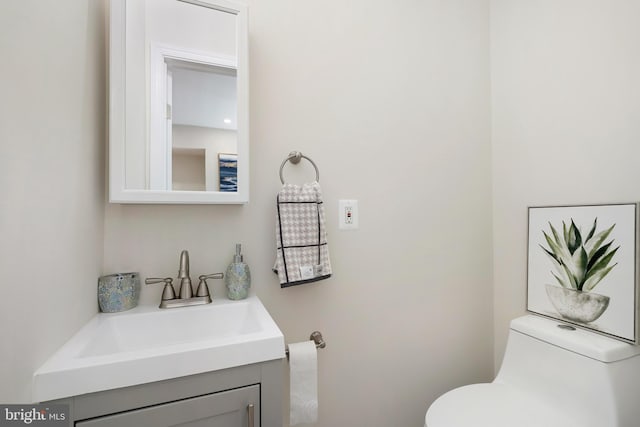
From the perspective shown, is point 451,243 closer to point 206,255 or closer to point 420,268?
point 420,268

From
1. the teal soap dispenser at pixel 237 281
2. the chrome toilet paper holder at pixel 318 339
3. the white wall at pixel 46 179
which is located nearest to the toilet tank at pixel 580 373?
the chrome toilet paper holder at pixel 318 339

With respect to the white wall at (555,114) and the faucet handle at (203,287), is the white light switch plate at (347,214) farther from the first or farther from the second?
the white wall at (555,114)

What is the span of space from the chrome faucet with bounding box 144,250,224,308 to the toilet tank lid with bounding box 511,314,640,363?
1289mm

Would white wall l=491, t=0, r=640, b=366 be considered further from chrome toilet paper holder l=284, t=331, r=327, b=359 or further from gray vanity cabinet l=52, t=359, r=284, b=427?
gray vanity cabinet l=52, t=359, r=284, b=427

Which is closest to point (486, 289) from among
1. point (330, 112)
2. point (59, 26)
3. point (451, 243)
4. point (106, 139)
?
point (451, 243)

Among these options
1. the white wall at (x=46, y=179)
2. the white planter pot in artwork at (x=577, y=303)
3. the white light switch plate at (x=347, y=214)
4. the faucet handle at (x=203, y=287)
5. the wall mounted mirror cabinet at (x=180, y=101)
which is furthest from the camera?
the white light switch plate at (x=347, y=214)

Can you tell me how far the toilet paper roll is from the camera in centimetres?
100

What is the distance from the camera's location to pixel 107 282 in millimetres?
918

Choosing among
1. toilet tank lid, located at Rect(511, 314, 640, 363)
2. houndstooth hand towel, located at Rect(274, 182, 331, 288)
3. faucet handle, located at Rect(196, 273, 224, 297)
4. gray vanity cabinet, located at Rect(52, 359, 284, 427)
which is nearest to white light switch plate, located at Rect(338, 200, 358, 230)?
houndstooth hand towel, located at Rect(274, 182, 331, 288)

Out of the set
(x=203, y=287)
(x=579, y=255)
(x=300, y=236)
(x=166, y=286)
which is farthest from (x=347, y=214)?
(x=579, y=255)

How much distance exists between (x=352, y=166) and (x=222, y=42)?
680 mm

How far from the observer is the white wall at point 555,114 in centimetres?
108

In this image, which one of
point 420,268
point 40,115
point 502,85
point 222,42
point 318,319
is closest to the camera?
point 40,115

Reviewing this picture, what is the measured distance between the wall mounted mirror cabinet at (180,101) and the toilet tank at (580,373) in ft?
4.21
